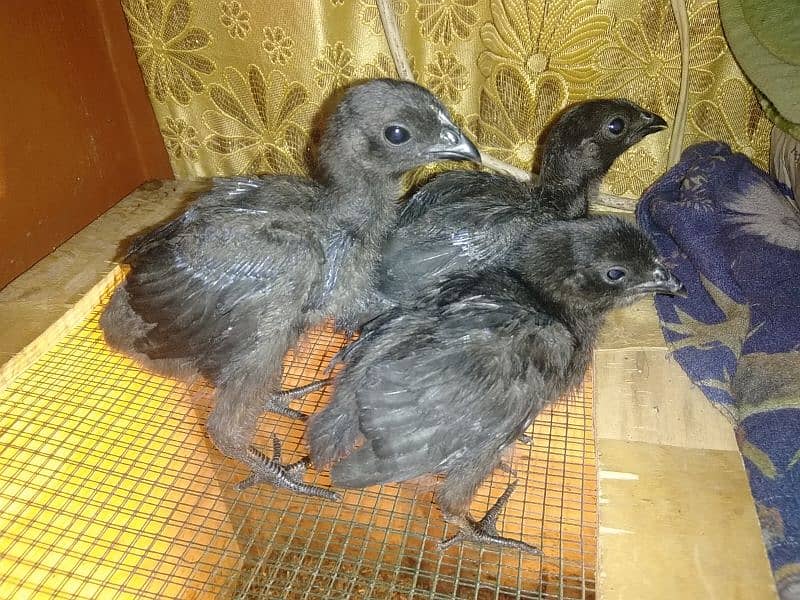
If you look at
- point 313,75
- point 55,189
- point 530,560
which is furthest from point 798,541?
point 55,189

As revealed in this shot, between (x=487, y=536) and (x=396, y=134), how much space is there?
1.05 meters

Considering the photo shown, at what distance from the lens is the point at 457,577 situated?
4.68ft

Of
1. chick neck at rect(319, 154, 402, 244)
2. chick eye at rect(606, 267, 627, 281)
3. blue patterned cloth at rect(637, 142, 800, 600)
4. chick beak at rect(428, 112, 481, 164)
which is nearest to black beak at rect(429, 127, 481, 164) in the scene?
chick beak at rect(428, 112, 481, 164)

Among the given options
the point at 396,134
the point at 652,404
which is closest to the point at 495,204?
the point at 396,134

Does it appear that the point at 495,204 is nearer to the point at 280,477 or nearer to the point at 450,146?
the point at 450,146

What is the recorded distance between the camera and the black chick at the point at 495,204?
5.89 feet

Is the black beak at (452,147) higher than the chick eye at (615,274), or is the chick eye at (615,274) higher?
the black beak at (452,147)

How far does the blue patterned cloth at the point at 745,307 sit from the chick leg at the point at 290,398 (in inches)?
44.6

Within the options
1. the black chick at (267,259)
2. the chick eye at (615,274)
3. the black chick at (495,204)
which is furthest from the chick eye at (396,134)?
the chick eye at (615,274)

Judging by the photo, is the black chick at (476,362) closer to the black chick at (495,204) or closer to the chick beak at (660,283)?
the chick beak at (660,283)

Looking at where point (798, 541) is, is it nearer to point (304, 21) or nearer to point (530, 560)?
point (530, 560)

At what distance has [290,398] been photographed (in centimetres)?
206

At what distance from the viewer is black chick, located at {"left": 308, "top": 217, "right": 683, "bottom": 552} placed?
1.39 m

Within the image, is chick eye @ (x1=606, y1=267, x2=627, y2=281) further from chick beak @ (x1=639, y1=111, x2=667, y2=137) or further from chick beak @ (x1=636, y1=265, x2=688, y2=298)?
chick beak @ (x1=639, y1=111, x2=667, y2=137)
